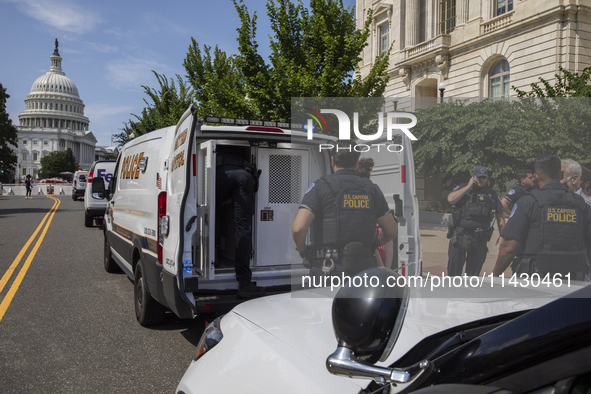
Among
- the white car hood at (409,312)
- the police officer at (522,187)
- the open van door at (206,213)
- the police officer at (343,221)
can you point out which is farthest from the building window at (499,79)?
the white car hood at (409,312)

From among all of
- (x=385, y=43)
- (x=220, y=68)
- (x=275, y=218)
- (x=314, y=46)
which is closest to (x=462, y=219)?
(x=275, y=218)

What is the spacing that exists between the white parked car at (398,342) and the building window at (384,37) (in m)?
29.2

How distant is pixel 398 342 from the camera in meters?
1.65

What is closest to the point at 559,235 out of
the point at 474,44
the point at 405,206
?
the point at 405,206

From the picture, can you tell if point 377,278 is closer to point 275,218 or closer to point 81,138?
point 275,218

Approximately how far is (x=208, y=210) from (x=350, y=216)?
58.3 inches

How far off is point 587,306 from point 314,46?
39.7ft

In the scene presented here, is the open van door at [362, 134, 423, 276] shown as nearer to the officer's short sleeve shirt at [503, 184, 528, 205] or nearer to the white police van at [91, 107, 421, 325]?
the white police van at [91, 107, 421, 325]

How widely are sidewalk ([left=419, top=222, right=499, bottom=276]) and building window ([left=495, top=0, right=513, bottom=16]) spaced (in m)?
13.3

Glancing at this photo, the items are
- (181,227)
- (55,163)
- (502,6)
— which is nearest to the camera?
(181,227)

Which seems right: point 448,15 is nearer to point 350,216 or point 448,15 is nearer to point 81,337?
point 350,216

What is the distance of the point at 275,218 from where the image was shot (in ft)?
17.9

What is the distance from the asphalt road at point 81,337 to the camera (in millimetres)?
3768

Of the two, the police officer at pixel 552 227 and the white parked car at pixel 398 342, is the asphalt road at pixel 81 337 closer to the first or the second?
the white parked car at pixel 398 342
